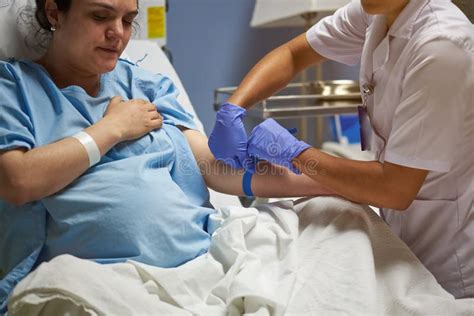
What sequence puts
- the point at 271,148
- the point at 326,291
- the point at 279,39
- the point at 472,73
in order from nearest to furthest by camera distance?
the point at 326,291, the point at 472,73, the point at 271,148, the point at 279,39

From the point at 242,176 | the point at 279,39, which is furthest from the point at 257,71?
the point at 279,39

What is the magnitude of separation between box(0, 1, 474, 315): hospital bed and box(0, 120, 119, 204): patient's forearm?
197 millimetres

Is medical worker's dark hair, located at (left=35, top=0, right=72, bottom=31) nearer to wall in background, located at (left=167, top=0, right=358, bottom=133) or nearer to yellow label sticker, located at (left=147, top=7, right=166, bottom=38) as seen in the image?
yellow label sticker, located at (left=147, top=7, right=166, bottom=38)

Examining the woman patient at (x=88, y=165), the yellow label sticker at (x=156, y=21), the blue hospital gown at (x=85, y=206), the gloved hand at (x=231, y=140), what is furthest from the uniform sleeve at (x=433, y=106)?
the yellow label sticker at (x=156, y=21)

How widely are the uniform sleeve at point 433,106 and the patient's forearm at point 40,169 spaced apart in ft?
2.25

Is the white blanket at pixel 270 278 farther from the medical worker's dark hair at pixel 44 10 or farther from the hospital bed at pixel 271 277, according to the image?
the medical worker's dark hair at pixel 44 10

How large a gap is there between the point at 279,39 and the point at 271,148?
2060 millimetres

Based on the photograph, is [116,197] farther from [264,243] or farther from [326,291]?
[326,291]

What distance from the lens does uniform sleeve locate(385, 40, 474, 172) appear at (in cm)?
129

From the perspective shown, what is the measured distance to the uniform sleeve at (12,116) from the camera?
1.22 metres

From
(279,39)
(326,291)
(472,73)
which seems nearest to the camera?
(326,291)

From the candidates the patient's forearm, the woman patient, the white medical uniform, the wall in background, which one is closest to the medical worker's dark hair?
the woman patient

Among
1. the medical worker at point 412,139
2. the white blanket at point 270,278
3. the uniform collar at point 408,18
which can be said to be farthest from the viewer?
the uniform collar at point 408,18

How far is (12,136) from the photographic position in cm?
122
